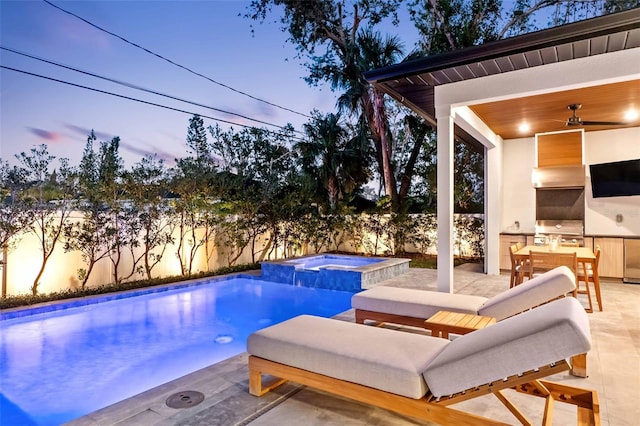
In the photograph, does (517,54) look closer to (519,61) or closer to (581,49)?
(519,61)

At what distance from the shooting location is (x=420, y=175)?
1433cm

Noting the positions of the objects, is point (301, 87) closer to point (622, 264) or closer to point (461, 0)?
point (461, 0)

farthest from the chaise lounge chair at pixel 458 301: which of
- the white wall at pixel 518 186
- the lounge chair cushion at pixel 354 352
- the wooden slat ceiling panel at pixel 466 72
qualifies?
the white wall at pixel 518 186

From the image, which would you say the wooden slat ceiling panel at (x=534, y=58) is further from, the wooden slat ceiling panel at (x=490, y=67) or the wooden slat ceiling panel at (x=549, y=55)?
the wooden slat ceiling panel at (x=490, y=67)

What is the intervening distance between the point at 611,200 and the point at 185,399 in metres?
8.77

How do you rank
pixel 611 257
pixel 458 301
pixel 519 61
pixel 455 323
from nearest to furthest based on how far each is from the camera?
pixel 455 323
pixel 458 301
pixel 519 61
pixel 611 257

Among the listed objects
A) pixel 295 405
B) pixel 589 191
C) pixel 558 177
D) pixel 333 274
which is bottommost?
pixel 295 405

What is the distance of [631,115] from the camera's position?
257 inches

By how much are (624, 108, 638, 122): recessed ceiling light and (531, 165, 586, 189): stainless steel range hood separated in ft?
3.78

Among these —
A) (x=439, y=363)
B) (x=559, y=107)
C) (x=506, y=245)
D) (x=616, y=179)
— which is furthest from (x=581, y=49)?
(x=506, y=245)

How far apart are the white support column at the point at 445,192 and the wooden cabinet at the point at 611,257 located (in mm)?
4000

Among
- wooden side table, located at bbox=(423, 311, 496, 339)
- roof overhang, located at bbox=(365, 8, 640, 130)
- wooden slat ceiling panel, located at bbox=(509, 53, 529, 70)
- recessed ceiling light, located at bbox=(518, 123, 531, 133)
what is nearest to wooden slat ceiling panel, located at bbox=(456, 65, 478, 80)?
roof overhang, located at bbox=(365, 8, 640, 130)

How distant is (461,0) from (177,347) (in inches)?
554

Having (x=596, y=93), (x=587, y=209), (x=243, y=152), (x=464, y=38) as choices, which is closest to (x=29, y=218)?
(x=243, y=152)
